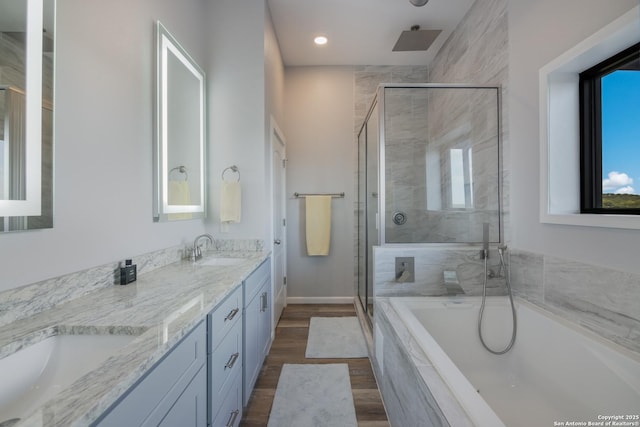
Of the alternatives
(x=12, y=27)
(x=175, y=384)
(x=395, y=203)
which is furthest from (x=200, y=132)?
(x=175, y=384)

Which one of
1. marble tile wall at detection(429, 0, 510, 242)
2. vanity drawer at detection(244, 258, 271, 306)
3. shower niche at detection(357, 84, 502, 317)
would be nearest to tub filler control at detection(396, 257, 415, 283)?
shower niche at detection(357, 84, 502, 317)

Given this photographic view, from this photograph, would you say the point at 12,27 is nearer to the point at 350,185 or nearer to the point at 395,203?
the point at 395,203

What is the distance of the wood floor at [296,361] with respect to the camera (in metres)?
1.60

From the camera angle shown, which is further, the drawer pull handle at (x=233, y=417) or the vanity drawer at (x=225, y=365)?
the drawer pull handle at (x=233, y=417)

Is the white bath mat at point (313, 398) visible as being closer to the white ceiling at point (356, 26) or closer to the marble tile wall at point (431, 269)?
the marble tile wall at point (431, 269)

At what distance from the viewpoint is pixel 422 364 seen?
1.07m

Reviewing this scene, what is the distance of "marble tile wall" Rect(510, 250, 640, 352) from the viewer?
1136 mm

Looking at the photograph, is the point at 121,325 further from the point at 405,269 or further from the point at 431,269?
the point at 431,269

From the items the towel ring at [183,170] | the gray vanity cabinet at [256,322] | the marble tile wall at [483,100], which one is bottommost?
the gray vanity cabinet at [256,322]

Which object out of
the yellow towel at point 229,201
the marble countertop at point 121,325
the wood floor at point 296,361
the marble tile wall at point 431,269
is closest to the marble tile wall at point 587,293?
the marble tile wall at point 431,269

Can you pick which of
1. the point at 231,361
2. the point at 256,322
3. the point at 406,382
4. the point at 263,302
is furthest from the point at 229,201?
the point at 406,382

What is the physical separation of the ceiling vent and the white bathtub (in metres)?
2.40

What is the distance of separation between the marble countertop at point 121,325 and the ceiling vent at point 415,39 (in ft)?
8.85

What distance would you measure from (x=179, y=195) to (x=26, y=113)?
0.96 meters
